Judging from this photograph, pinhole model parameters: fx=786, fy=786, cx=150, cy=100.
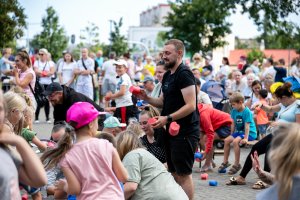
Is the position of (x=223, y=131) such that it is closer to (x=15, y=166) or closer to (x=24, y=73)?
(x=24, y=73)

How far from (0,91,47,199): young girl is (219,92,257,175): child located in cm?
890

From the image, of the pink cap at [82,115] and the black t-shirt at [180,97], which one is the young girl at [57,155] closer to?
the pink cap at [82,115]

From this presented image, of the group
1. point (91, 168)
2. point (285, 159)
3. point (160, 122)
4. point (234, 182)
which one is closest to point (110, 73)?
point (234, 182)

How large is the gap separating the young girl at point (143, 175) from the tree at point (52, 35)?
47181mm

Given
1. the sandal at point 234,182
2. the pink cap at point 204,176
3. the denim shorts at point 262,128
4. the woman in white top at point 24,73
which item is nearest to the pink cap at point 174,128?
the sandal at point 234,182

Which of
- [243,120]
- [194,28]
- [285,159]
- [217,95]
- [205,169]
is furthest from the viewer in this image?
[194,28]

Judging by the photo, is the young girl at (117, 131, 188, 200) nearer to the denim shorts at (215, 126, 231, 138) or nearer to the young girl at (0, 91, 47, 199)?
the young girl at (0, 91, 47, 199)

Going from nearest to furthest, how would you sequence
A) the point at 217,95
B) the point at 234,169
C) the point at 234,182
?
the point at 234,182, the point at 234,169, the point at 217,95

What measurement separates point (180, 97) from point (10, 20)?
26.0 meters

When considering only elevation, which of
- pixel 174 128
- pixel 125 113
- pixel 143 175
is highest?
pixel 174 128

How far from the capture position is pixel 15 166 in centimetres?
431

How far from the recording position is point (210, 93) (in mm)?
17281

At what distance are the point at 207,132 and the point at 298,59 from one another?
12.1 m

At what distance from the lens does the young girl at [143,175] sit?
288 inches
